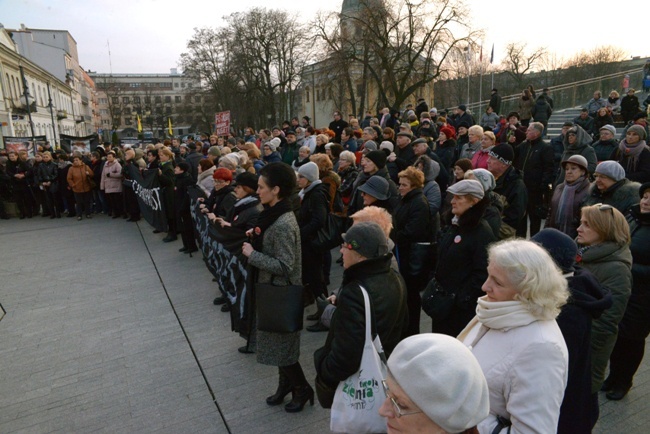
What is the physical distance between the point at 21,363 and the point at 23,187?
10.7m

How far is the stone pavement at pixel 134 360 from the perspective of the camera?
3.78m

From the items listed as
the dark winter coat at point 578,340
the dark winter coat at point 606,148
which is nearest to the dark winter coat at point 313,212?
the dark winter coat at point 578,340

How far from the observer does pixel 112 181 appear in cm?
1238

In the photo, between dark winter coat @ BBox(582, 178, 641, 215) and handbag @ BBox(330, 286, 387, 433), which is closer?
handbag @ BBox(330, 286, 387, 433)

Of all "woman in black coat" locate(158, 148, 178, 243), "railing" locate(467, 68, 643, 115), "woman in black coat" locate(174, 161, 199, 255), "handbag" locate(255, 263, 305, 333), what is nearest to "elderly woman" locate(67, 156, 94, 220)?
"woman in black coat" locate(158, 148, 178, 243)

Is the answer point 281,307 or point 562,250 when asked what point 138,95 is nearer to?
point 281,307

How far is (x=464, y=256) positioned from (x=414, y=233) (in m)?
1.31

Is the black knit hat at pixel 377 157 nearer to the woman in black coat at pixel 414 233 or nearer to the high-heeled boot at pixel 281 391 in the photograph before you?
the woman in black coat at pixel 414 233

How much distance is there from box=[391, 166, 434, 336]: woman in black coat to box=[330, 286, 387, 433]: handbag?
231 cm

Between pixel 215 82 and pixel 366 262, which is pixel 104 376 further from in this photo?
pixel 215 82

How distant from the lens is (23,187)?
528 inches

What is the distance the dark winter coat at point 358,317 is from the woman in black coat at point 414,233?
202 centimetres

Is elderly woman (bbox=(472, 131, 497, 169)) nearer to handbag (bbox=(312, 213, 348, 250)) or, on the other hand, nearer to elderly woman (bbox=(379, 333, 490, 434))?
handbag (bbox=(312, 213, 348, 250))

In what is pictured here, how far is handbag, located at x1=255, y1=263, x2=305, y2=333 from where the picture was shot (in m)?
3.54
